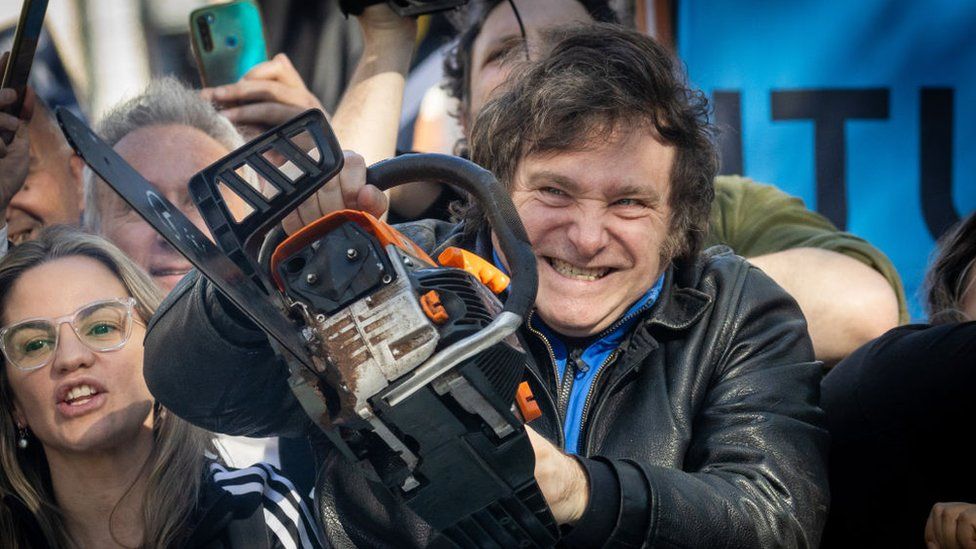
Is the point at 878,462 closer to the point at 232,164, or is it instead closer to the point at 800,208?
the point at 800,208

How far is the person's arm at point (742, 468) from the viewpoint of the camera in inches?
70.0

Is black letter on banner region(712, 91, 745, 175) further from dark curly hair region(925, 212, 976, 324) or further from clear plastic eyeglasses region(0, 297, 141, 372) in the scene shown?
clear plastic eyeglasses region(0, 297, 141, 372)

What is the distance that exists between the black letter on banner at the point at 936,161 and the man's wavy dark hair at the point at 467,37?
39.7 inches

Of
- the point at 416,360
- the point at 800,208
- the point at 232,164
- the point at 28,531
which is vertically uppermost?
the point at 232,164

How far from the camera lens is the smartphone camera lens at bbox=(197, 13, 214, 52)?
305 cm

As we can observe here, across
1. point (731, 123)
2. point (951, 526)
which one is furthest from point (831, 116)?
point (951, 526)

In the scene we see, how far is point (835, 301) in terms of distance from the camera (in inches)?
109

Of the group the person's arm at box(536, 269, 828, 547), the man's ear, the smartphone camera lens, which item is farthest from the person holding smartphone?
the person's arm at box(536, 269, 828, 547)

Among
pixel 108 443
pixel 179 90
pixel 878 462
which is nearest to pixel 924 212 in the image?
pixel 878 462

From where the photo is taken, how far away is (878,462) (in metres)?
2.17

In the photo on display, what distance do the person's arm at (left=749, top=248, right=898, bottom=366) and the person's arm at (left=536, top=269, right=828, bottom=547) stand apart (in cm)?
54

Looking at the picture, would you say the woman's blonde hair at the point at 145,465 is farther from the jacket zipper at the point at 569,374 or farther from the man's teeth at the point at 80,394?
the jacket zipper at the point at 569,374

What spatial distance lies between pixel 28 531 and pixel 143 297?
0.48 meters

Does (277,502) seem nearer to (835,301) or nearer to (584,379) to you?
(584,379)
